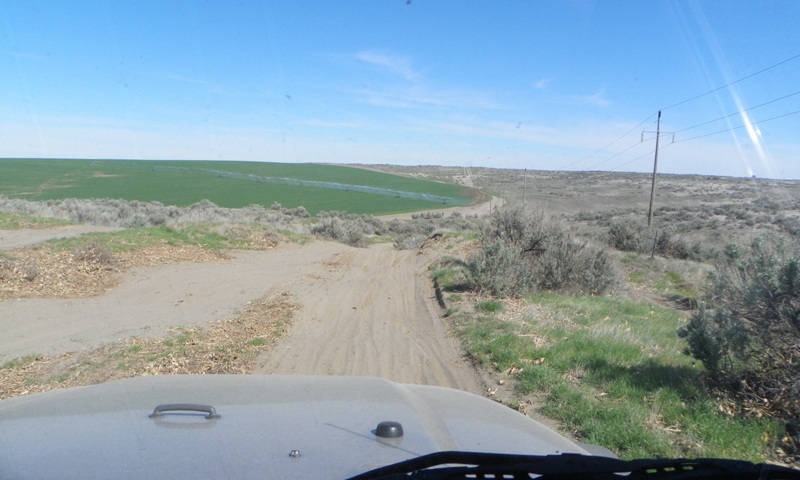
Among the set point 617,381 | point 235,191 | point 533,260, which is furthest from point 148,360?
point 235,191

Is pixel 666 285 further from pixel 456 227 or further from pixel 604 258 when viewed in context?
pixel 456 227

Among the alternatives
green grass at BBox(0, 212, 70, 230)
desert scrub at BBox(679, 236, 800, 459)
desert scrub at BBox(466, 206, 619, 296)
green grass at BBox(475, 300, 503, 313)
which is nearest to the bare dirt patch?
green grass at BBox(475, 300, 503, 313)

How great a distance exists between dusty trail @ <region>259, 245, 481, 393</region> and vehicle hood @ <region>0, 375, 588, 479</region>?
3.93 m

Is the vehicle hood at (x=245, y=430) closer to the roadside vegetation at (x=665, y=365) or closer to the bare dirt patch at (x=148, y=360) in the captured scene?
the roadside vegetation at (x=665, y=365)

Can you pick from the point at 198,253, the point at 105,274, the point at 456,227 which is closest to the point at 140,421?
the point at 105,274

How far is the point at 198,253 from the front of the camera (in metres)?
17.5

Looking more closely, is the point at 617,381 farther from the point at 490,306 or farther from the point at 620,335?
the point at 490,306

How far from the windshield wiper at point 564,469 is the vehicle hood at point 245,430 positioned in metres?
0.27

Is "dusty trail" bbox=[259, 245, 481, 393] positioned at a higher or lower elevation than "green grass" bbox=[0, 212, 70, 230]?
lower

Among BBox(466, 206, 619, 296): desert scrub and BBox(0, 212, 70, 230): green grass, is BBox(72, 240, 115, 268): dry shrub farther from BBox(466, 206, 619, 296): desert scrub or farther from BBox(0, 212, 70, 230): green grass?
BBox(466, 206, 619, 296): desert scrub

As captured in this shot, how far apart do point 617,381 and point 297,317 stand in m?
6.08

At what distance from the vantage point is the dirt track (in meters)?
8.30

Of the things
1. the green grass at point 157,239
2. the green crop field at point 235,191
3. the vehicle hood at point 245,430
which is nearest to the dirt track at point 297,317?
the green grass at point 157,239

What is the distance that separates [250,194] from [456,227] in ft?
81.0
